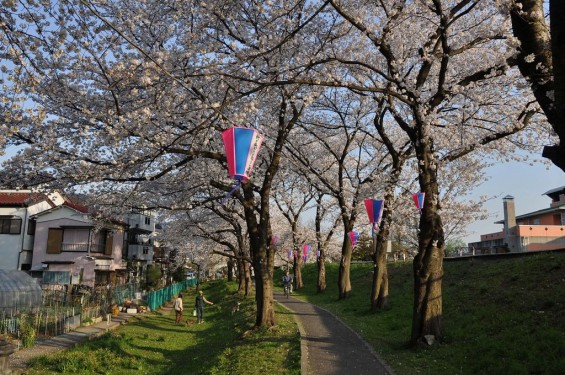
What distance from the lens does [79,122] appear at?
1159 centimetres

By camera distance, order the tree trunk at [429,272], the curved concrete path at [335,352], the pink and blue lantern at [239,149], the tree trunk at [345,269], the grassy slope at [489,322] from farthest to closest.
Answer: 1. the tree trunk at [345,269]
2. the tree trunk at [429,272]
3. the curved concrete path at [335,352]
4. the grassy slope at [489,322]
5. the pink and blue lantern at [239,149]

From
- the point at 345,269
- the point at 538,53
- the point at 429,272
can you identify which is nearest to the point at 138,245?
the point at 345,269

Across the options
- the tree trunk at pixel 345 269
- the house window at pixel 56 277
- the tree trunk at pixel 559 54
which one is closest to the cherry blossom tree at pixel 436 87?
the tree trunk at pixel 559 54

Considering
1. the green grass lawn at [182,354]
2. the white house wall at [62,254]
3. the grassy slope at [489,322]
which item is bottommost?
the green grass lawn at [182,354]

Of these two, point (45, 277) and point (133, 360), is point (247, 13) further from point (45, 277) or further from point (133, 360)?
point (45, 277)

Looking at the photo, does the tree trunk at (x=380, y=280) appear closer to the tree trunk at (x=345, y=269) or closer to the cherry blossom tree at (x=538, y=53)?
the tree trunk at (x=345, y=269)

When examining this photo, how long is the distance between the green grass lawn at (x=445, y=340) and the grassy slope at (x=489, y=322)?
2 centimetres

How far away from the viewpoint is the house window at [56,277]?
3447 cm

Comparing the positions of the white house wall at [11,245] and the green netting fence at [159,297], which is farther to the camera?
the white house wall at [11,245]

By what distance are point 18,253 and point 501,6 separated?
1528 inches

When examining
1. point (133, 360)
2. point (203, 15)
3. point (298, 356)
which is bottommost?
point (133, 360)

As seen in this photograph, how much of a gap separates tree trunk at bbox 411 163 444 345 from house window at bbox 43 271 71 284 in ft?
103

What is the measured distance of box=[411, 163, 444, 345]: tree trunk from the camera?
10.2 m

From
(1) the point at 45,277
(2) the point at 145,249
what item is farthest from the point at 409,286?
(2) the point at 145,249
